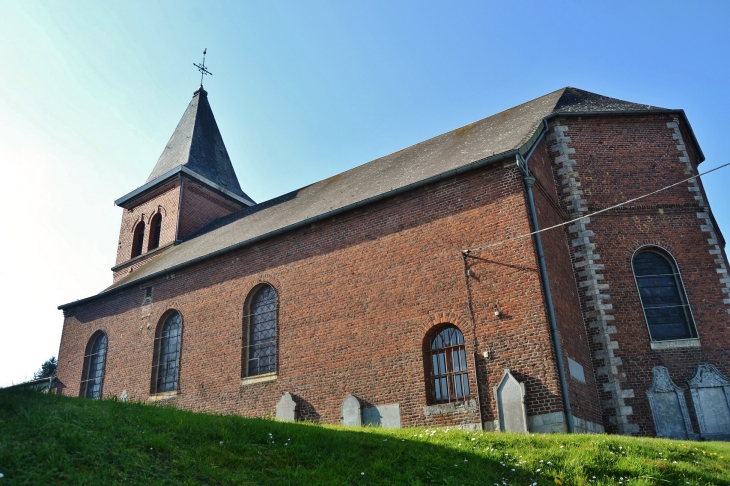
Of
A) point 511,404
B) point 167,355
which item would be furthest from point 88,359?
point 511,404

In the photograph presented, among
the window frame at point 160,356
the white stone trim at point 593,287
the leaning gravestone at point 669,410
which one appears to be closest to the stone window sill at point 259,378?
the window frame at point 160,356

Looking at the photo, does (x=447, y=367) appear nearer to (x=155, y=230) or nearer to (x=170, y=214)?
(x=170, y=214)

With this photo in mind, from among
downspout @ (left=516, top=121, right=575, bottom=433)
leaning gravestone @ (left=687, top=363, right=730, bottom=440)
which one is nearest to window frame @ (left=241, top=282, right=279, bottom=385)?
downspout @ (left=516, top=121, right=575, bottom=433)

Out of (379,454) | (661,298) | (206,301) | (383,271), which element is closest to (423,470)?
(379,454)

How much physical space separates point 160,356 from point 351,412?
8.02 metres

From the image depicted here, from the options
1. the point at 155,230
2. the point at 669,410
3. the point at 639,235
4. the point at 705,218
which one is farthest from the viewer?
the point at 155,230

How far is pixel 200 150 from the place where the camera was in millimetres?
27766

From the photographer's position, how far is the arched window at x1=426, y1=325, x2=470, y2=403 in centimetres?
1205

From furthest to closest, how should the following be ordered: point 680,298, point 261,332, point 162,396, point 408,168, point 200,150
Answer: point 200,150
point 162,396
point 408,168
point 261,332
point 680,298

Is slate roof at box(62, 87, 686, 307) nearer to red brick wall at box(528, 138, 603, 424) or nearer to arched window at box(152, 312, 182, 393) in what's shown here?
red brick wall at box(528, 138, 603, 424)

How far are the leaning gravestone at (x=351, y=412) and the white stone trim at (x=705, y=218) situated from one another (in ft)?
27.4

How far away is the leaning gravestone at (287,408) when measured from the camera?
14023 mm

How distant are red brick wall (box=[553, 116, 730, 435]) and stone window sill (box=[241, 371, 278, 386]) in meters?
7.65

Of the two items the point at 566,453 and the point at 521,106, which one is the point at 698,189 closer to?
the point at 521,106
